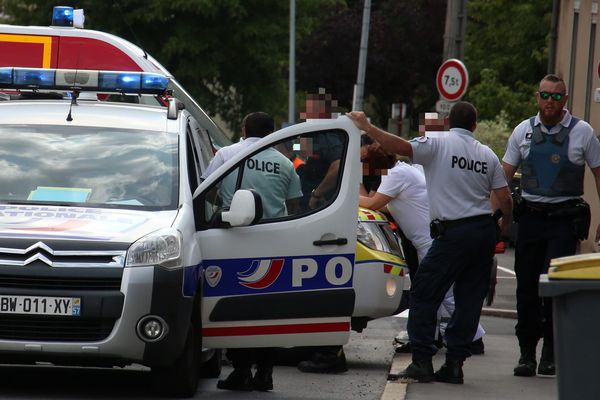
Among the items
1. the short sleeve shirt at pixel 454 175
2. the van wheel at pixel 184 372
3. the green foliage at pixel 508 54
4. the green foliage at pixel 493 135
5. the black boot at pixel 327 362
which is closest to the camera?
the van wheel at pixel 184 372

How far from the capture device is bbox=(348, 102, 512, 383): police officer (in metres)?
9.57

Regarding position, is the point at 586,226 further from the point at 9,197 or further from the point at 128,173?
the point at 9,197

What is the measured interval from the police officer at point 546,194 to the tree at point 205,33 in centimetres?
3590

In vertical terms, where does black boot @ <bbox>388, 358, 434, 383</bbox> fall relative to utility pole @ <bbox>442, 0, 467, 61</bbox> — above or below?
below

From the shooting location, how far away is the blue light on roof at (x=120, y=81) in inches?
380

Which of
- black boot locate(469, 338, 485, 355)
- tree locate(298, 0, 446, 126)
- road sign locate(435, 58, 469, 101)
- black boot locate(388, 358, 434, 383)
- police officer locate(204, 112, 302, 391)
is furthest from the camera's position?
tree locate(298, 0, 446, 126)

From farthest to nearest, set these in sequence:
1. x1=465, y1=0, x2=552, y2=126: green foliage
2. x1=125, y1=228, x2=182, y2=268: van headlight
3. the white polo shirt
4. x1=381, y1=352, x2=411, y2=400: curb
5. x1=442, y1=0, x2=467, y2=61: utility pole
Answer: x1=465, y1=0, x2=552, y2=126: green foliage < x1=442, y1=0, x2=467, y2=61: utility pole < the white polo shirt < x1=381, y1=352, x2=411, y2=400: curb < x1=125, y1=228, x2=182, y2=268: van headlight

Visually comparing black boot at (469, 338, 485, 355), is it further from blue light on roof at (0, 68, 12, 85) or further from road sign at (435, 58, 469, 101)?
road sign at (435, 58, 469, 101)

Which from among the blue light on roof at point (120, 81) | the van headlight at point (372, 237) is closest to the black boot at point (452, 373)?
the van headlight at point (372, 237)

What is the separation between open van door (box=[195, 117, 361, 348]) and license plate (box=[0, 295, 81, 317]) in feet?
2.91

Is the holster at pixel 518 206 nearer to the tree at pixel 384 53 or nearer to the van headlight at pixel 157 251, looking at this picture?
the van headlight at pixel 157 251

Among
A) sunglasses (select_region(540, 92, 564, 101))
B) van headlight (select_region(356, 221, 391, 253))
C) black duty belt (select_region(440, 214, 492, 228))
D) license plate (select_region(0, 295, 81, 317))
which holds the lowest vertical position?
license plate (select_region(0, 295, 81, 317))

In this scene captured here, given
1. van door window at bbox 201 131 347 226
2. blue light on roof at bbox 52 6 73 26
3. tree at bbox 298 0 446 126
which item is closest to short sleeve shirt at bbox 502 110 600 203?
van door window at bbox 201 131 347 226

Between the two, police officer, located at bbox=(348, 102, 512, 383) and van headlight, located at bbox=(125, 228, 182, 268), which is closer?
van headlight, located at bbox=(125, 228, 182, 268)
